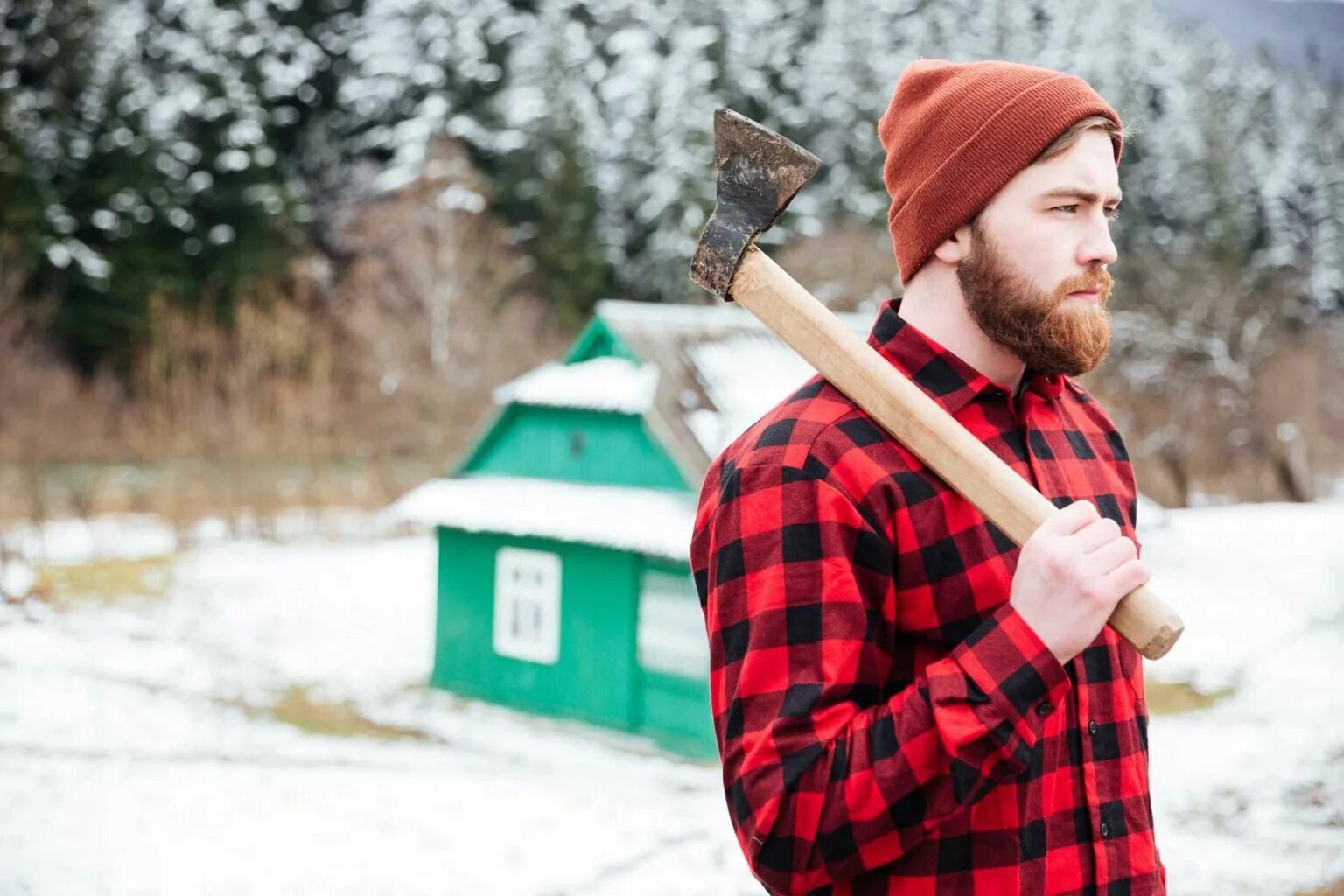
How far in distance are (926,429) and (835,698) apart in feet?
1.25

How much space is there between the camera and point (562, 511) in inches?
445

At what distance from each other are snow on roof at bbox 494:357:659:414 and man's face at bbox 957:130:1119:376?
879 cm

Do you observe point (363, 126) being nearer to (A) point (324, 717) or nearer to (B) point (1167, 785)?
(A) point (324, 717)

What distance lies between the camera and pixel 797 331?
5.93 feet

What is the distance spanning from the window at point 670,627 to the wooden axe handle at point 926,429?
28.1ft

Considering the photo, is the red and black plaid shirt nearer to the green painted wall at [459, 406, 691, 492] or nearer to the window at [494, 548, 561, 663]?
the green painted wall at [459, 406, 691, 492]

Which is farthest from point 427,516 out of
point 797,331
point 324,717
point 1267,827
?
point 797,331

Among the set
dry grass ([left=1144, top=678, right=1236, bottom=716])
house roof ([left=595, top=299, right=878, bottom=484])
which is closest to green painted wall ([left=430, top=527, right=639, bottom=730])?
house roof ([left=595, top=299, right=878, bottom=484])

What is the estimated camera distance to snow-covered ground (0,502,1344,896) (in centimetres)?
717

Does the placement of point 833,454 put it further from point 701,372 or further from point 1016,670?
point 701,372

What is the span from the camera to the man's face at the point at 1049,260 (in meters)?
1.76

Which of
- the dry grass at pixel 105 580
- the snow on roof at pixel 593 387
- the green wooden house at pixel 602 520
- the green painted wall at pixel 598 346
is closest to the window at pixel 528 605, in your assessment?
the green wooden house at pixel 602 520

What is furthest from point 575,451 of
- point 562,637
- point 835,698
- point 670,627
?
point 835,698

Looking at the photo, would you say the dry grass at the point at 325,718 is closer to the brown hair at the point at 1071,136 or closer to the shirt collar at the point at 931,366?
the shirt collar at the point at 931,366
